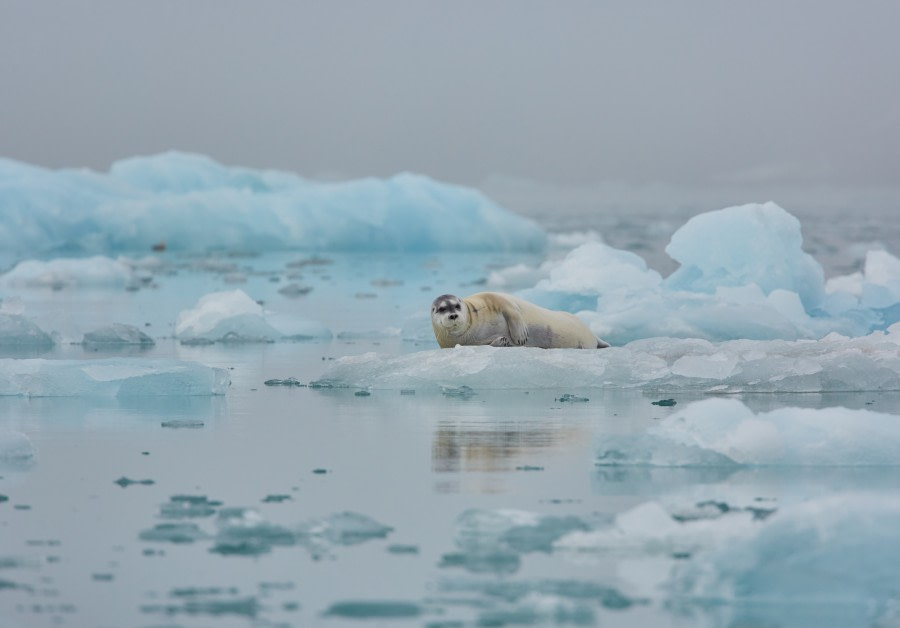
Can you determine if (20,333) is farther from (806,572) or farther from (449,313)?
(806,572)

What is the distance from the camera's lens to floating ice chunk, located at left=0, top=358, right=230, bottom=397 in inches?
240

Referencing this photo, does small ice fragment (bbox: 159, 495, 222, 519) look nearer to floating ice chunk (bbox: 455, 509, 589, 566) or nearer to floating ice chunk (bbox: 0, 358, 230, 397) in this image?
floating ice chunk (bbox: 455, 509, 589, 566)

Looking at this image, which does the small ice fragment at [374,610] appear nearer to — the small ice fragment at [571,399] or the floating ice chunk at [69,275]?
the small ice fragment at [571,399]

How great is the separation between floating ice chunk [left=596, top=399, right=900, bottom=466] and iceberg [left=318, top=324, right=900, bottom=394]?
6.05 ft

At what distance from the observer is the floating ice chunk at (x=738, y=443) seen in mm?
4461

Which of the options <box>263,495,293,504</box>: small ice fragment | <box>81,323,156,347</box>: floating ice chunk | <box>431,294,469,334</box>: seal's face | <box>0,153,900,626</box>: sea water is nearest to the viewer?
<box>0,153,900,626</box>: sea water

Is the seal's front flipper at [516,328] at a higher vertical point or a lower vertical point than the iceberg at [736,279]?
lower

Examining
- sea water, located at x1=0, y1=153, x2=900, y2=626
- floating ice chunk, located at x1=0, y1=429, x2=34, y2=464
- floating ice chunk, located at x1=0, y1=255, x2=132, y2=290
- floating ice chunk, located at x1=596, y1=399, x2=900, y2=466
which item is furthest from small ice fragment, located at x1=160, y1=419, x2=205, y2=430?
floating ice chunk, located at x1=0, y1=255, x2=132, y2=290

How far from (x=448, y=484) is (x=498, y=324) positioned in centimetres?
327

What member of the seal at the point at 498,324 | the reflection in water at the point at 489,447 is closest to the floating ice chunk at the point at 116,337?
the seal at the point at 498,324

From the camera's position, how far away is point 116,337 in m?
8.62

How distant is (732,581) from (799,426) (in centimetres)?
164

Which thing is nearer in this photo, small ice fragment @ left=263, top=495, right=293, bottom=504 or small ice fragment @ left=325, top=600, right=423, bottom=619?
small ice fragment @ left=325, top=600, right=423, bottom=619

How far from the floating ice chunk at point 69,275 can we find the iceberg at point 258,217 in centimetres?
792
